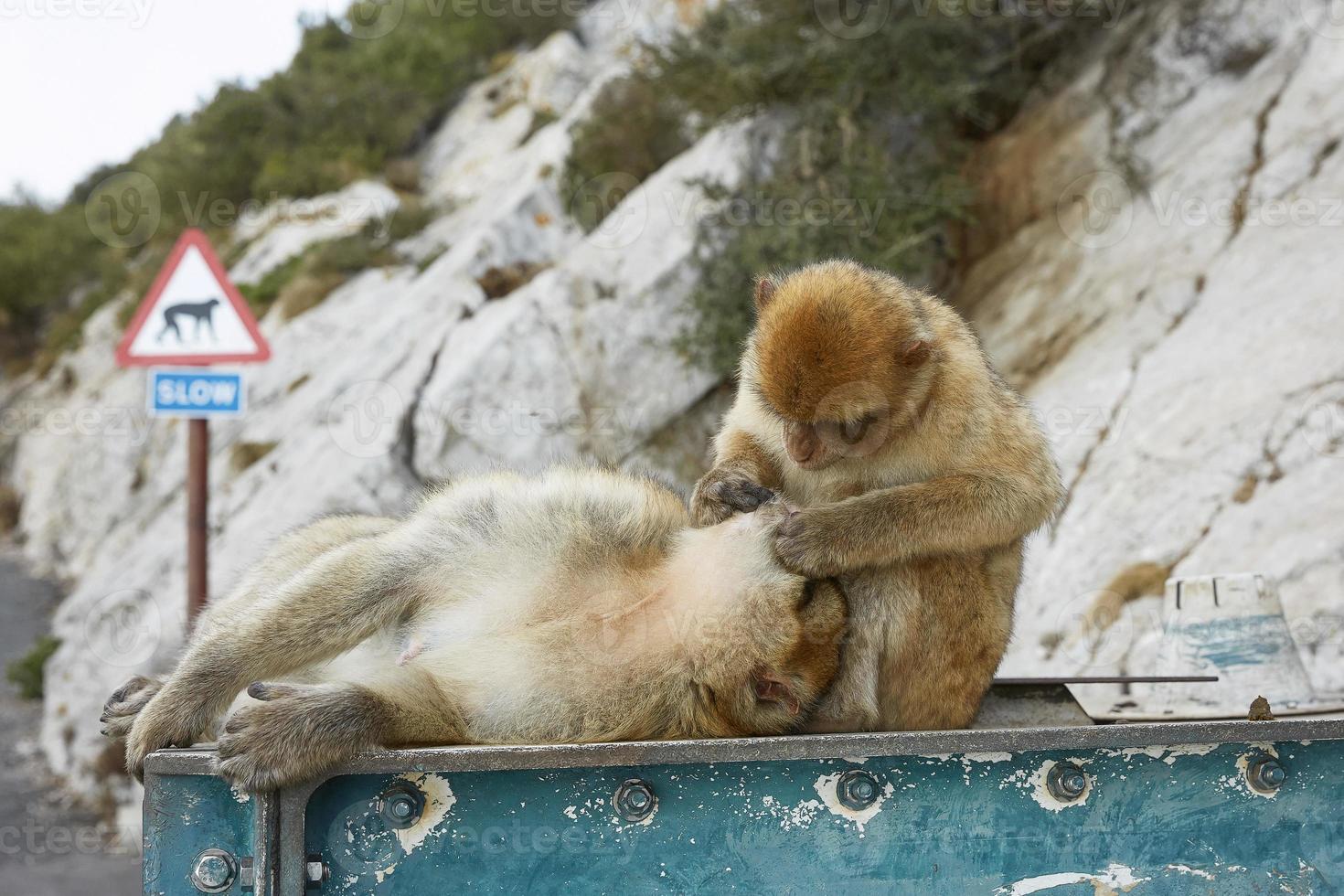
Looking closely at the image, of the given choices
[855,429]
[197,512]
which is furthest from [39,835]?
[855,429]

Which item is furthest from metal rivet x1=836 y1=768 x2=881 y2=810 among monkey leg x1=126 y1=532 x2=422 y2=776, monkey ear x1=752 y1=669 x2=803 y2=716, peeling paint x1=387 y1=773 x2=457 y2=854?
monkey leg x1=126 y1=532 x2=422 y2=776

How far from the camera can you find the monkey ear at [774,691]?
2406 millimetres

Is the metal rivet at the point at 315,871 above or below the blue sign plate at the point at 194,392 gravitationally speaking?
below

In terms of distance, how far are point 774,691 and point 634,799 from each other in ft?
1.33

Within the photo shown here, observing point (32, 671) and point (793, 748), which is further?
point (32, 671)

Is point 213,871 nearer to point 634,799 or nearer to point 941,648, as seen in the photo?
point 634,799

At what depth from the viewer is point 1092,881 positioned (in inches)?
87.1

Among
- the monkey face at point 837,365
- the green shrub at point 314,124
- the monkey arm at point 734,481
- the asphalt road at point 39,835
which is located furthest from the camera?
the green shrub at point 314,124


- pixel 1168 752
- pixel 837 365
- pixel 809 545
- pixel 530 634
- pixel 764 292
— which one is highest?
pixel 764 292

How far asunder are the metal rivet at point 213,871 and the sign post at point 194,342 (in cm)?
499

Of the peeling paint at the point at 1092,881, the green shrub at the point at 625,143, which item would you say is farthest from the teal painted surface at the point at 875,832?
the green shrub at the point at 625,143

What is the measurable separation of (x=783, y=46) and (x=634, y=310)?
8.81 feet

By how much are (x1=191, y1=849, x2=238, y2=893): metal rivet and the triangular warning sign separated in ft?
16.7

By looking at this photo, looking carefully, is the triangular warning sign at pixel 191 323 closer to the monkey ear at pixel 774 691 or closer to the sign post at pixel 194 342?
→ the sign post at pixel 194 342
